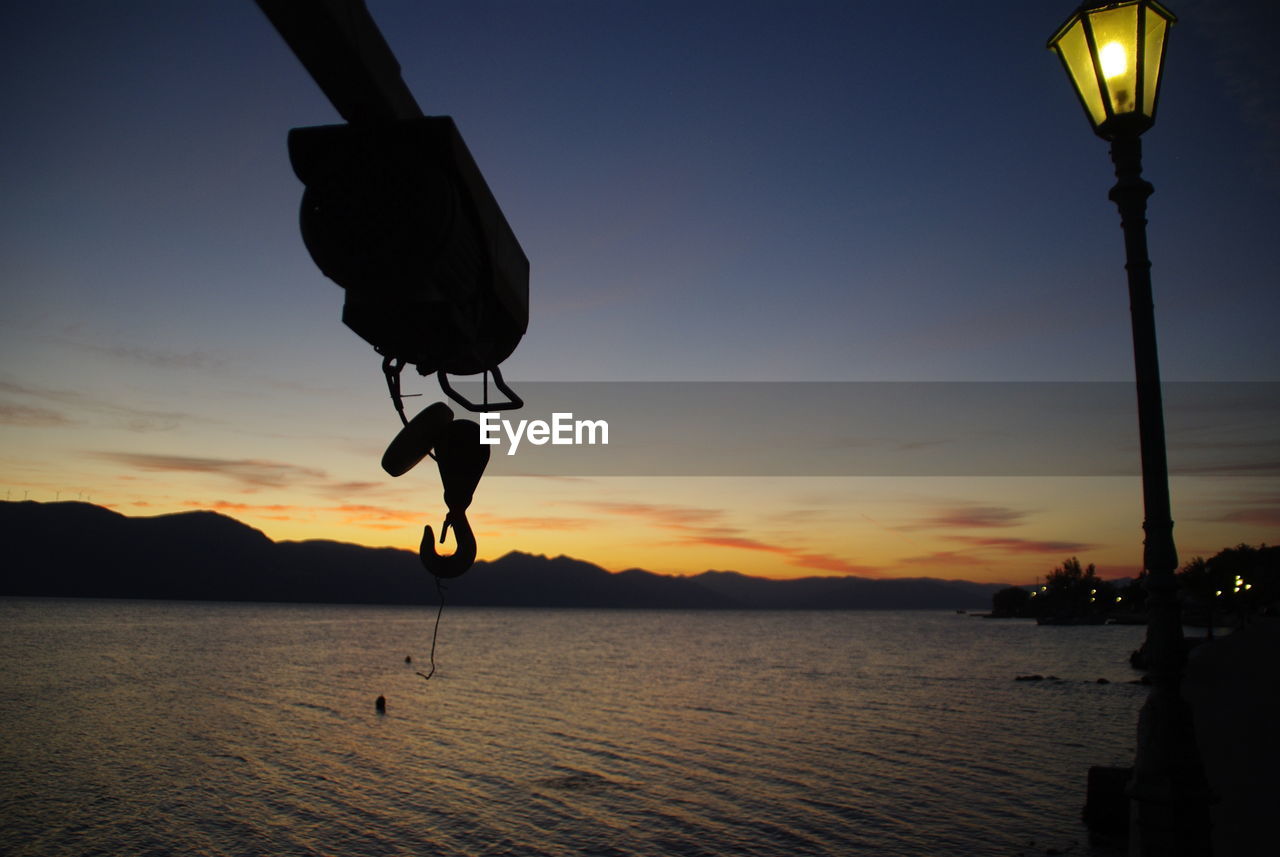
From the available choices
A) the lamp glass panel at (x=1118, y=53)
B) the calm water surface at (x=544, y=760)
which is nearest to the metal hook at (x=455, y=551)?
the lamp glass panel at (x=1118, y=53)

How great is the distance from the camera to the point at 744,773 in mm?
34719

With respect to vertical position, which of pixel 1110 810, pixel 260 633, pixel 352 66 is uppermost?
pixel 352 66

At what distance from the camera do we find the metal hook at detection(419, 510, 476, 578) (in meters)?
2.15

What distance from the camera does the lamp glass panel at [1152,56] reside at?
4539 mm

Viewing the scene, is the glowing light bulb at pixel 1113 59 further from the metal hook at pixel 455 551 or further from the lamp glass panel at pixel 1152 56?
the metal hook at pixel 455 551

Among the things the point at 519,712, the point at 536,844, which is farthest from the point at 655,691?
the point at 536,844

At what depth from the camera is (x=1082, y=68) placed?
4863 millimetres

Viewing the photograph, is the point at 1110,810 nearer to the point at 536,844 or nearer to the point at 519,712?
the point at 536,844

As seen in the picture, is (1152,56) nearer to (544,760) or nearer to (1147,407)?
(1147,407)

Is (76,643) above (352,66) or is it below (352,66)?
below

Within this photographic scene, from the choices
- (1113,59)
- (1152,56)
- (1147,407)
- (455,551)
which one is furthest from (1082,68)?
(455,551)

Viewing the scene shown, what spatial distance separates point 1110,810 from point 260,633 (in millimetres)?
148202

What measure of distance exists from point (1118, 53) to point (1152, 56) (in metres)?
0.19

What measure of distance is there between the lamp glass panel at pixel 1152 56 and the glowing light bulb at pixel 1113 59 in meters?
0.12
